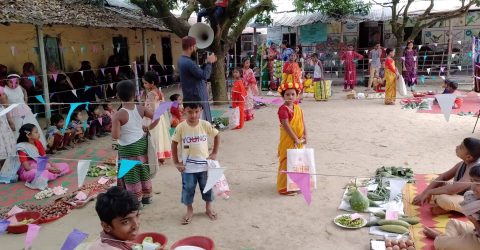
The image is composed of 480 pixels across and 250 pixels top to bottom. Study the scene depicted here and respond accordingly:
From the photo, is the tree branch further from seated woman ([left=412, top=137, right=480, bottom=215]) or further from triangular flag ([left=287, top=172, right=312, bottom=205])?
triangular flag ([left=287, top=172, right=312, bottom=205])

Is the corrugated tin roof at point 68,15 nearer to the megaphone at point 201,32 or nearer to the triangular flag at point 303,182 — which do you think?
the megaphone at point 201,32

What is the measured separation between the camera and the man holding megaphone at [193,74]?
17.1ft

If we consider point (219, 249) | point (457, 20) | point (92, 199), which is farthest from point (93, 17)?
point (457, 20)

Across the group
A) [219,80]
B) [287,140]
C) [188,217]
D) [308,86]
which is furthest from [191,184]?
[308,86]

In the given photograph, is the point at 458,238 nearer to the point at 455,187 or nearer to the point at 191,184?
the point at 455,187

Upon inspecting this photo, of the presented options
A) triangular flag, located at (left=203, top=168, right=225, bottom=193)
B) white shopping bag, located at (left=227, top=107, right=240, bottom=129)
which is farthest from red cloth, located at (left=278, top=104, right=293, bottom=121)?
white shopping bag, located at (left=227, top=107, right=240, bottom=129)

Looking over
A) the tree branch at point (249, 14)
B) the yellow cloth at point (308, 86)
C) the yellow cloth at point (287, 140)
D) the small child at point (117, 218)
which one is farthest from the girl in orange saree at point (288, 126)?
the yellow cloth at point (308, 86)

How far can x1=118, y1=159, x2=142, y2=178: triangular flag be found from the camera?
165 inches

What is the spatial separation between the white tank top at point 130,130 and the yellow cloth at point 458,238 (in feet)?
9.66

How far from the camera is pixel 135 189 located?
14.5ft

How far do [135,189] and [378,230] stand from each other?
8.05 feet

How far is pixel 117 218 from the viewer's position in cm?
212

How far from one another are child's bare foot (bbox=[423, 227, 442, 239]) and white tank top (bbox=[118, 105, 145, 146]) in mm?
2873

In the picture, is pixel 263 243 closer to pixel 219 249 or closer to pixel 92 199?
pixel 219 249
